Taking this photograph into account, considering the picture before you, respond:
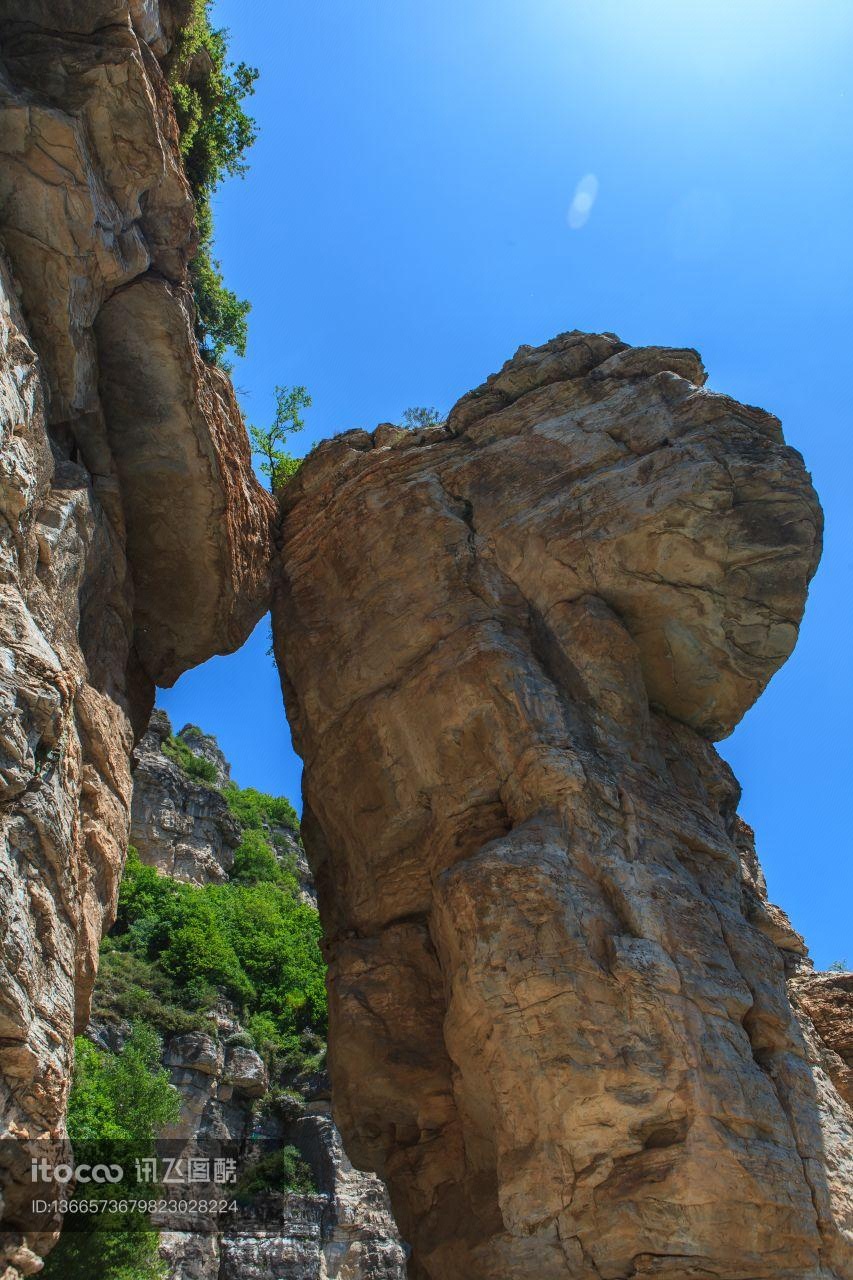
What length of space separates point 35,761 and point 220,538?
22.2ft

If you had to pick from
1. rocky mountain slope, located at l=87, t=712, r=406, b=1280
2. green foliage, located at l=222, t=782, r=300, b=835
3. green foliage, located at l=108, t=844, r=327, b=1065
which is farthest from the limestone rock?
green foliage, located at l=222, t=782, r=300, b=835

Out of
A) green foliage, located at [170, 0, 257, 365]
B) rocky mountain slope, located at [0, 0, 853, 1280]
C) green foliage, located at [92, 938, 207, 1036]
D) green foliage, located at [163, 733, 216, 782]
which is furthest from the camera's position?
green foliage, located at [163, 733, 216, 782]

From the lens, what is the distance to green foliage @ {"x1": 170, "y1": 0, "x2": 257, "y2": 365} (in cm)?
1540

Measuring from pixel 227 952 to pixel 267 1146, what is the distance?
1144 centimetres

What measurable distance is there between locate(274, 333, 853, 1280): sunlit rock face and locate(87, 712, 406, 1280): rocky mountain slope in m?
14.3

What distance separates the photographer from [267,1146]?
98.2 feet

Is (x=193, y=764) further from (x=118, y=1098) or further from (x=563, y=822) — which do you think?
(x=563, y=822)

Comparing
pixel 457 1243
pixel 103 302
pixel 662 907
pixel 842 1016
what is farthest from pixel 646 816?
pixel 103 302

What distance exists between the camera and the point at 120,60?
1173 cm

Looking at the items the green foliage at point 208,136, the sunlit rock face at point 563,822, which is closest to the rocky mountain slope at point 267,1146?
the sunlit rock face at point 563,822

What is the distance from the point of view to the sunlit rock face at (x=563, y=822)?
995 centimetres

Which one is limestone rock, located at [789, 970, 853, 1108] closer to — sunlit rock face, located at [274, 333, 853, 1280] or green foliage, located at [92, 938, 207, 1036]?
sunlit rock face, located at [274, 333, 853, 1280]

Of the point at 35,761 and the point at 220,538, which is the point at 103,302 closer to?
the point at 220,538

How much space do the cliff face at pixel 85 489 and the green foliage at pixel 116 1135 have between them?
1171 centimetres
